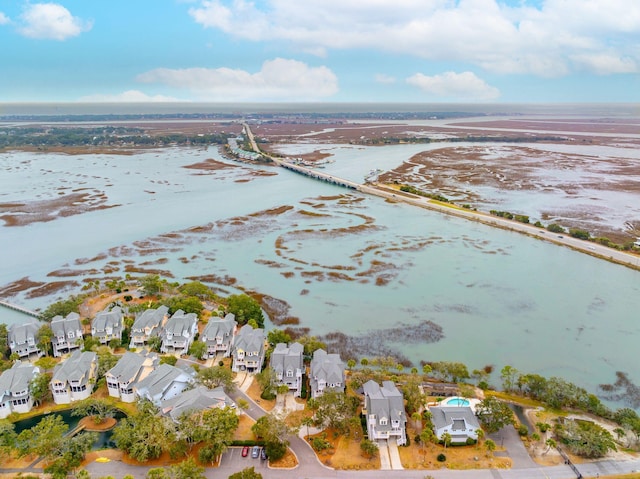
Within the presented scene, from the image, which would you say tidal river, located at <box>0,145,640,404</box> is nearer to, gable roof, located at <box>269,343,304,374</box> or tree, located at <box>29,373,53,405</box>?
gable roof, located at <box>269,343,304,374</box>

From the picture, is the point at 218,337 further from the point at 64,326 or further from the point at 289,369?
the point at 64,326

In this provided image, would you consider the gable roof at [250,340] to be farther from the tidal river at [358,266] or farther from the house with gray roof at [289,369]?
the tidal river at [358,266]

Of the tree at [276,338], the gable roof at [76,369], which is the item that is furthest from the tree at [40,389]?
the tree at [276,338]

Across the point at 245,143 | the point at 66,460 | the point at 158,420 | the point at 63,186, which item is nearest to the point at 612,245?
the point at 158,420

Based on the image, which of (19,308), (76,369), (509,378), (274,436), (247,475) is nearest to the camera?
(247,475)

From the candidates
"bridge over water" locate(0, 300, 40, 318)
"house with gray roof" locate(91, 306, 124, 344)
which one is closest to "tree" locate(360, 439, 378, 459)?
"house with gray roof" locate(91, 306, 124, 344)

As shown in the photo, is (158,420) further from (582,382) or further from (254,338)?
(582,382)

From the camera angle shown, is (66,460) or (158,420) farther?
(158,420)

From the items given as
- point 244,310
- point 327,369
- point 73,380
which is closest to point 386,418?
point 327,369
